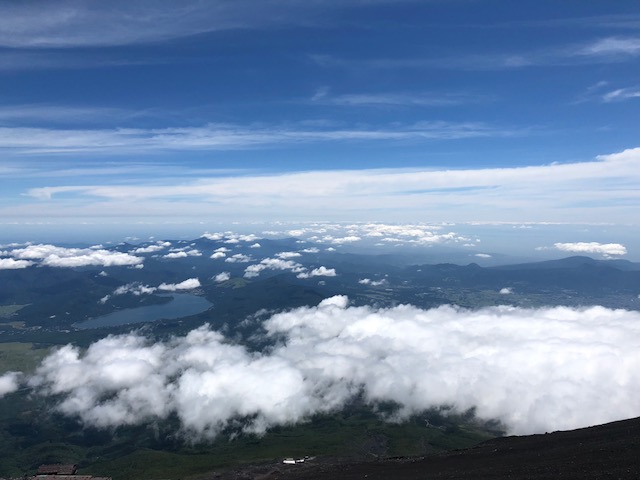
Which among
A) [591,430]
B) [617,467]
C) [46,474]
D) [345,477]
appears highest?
[617,467]

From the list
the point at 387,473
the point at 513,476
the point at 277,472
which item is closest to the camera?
the point at 513,476

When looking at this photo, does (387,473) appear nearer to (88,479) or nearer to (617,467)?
(617,467)

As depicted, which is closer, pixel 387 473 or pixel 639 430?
pixel 639 430

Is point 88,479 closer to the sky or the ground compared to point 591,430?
closer to the ground

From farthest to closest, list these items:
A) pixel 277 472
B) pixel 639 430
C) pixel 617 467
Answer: pixel 277 472
pixel 639 430
pixel 617 467

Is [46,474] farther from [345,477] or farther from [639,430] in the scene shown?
[639,430]

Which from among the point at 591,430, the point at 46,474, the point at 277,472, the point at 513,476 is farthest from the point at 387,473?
the point at 46,474

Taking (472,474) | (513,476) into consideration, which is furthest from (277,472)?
(513,476)
